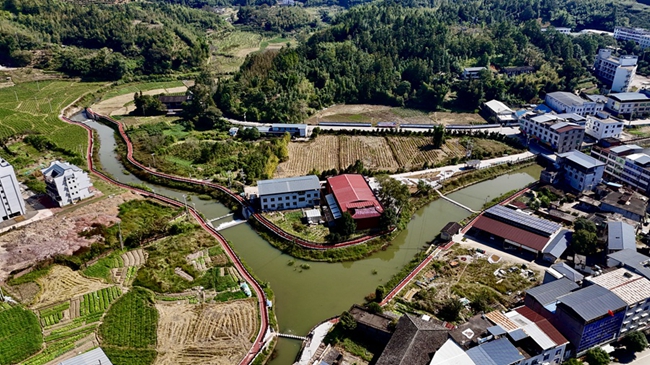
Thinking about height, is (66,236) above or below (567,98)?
below

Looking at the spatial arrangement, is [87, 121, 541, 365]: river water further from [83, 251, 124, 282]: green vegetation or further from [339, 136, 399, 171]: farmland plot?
[339, 136, 399, 171]: farmland plot

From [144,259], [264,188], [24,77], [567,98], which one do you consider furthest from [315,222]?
[24,77]

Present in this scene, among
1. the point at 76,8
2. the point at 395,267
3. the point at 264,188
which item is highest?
the point at 76,8

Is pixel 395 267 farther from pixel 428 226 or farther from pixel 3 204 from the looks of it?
pixel 3 204

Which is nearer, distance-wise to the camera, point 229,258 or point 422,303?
point 422,303

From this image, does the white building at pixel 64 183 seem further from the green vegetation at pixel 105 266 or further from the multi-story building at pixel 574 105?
the multi-story building at pixel 574 105

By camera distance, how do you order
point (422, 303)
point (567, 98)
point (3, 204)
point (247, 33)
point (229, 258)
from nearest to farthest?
point (422, 303) < point (229, 258) < point (3, 204) < point (567, 98) < point (247, 33)

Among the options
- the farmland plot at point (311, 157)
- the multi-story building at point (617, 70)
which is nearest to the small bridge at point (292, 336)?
the farmland plot at point (311, 157)
